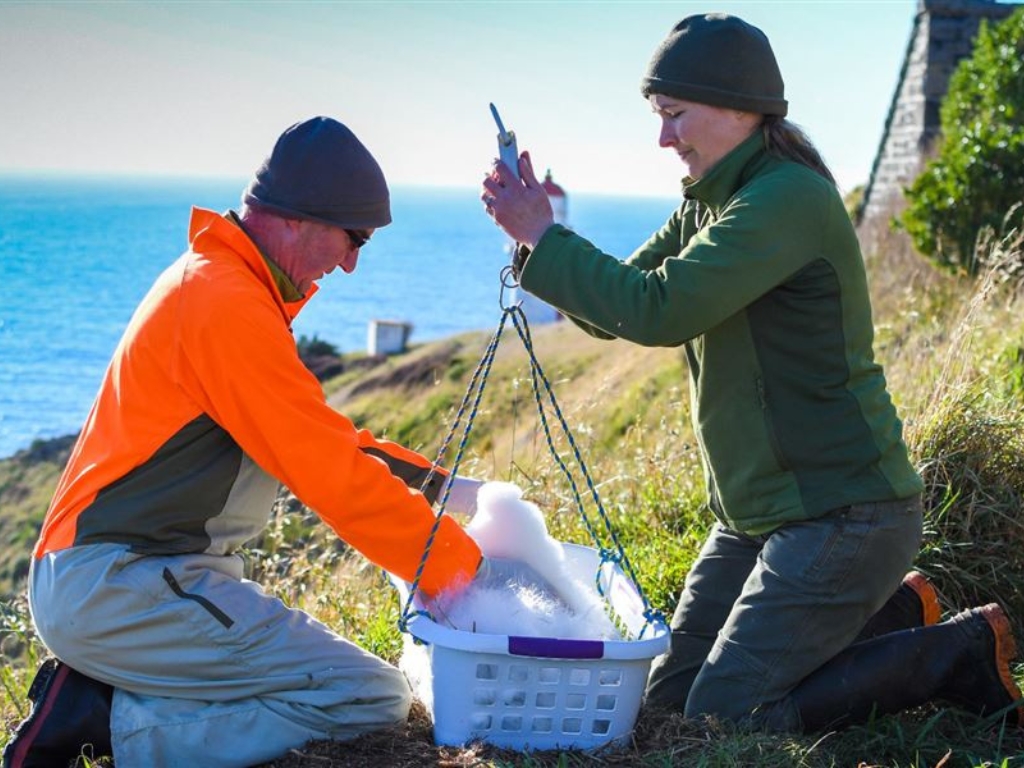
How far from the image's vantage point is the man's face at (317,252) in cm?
329

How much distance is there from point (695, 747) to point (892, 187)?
53.4 feet

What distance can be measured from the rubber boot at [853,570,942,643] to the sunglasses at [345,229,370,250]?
2.00 metres

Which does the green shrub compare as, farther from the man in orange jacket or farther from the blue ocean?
the man in orange jacket

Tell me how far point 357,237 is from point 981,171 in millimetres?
9651

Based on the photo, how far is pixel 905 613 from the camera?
3.86 metres

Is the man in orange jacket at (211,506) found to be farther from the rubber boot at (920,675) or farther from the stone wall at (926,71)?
the stone wall at (926,71)

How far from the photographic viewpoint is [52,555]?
322 centimetres

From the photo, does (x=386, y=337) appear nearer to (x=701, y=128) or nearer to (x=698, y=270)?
(x=701, y=128)

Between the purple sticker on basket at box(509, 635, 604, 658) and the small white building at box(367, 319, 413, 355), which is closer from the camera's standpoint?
the purple sticker on basket at box(509, 635, 604, 658)

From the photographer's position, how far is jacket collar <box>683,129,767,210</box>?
3465 mm

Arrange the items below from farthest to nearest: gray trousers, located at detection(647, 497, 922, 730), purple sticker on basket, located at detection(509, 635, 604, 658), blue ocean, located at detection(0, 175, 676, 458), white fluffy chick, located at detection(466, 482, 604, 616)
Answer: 1. blue ocean, located at detection(0, 175, 676, 458)
2. white fluffy chick, located at detection(466, 482, 604, 616)
3. gray trousers, located at detection(647, 497, 922, 730)
4. purple sticker on basket, located at detection(509, 635, 604, 658)

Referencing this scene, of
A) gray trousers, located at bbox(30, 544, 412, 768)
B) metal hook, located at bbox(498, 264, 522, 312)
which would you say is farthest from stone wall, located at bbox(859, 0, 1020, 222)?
gray trousers, located at bbox(30, 544, 412, 768)

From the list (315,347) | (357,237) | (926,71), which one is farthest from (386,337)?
(357,237)

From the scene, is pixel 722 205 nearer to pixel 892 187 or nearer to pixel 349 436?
pixel 349 436
